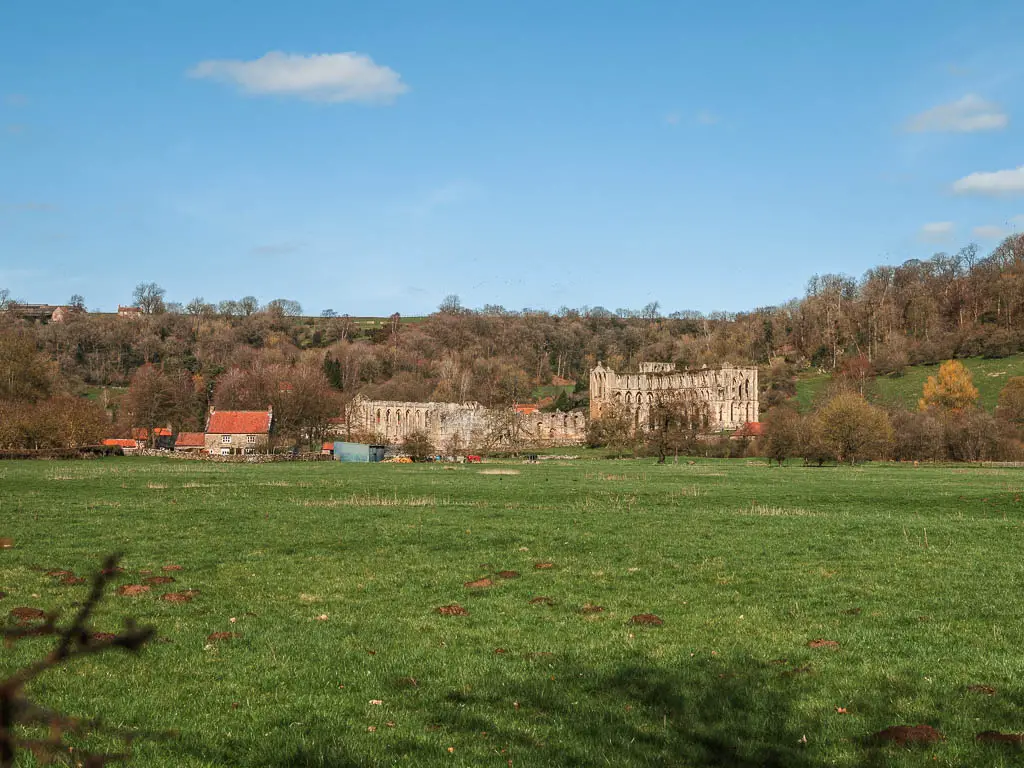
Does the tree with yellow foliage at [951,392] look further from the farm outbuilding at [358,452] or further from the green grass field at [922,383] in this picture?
the farm outbuilding at [358,452]

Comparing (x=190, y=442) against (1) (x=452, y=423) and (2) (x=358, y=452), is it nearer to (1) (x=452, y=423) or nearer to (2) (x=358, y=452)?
(2) (x=358, y=452)

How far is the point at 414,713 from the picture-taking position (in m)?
9.81

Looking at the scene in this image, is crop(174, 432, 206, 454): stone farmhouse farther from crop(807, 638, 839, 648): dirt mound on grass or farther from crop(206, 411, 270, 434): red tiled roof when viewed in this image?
crop(807, 638, 839, 648): dirt mound on grass

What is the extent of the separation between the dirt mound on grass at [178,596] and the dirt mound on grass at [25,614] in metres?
2.21

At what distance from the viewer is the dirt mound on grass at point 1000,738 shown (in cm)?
880

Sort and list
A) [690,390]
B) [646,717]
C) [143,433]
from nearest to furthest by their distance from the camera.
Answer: [646,717] < [143,433] < [690,390]

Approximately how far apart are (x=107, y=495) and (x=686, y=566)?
26.9 metres

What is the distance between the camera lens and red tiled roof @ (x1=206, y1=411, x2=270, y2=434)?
10625 cm

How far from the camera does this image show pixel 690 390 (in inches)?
5281

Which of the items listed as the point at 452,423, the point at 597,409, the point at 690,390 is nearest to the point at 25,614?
the point at 452,423

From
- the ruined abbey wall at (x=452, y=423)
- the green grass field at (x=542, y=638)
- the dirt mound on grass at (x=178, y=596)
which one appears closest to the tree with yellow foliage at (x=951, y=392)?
the ruined abbey wall at (x=452, y=423)

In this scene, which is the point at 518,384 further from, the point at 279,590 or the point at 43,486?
the point at 279,590

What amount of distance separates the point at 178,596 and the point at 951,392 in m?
116

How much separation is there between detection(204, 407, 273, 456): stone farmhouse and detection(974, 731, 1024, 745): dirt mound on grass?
100 m
